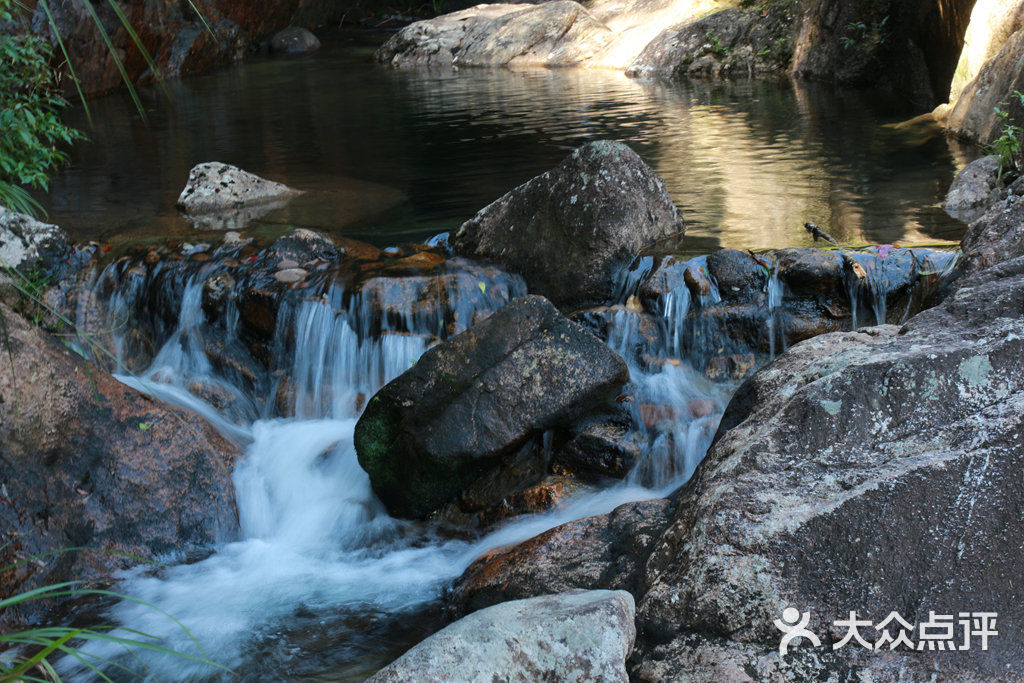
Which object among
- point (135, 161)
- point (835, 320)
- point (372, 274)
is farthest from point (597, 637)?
point (135, 161)

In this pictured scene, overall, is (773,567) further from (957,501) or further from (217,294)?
(217,294)

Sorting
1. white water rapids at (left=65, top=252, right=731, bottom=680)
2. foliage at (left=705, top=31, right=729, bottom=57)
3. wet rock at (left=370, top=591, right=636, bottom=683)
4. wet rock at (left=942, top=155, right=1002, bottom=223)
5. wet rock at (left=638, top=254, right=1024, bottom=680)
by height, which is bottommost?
white water rapids at (left=65, top=252, right=731, bottom=680)

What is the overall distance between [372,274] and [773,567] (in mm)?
4475

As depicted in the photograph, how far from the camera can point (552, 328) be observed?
4.90 m

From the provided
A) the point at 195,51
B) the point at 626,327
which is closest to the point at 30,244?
the point at 626,327

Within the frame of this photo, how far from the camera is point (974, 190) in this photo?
7262 millimetres

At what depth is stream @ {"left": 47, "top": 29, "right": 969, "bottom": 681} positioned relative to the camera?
4.36 meters

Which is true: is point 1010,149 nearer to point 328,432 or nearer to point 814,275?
point 814,275

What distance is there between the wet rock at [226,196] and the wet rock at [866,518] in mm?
6407

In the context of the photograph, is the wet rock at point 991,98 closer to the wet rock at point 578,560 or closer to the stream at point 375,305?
the stream at point 375,305

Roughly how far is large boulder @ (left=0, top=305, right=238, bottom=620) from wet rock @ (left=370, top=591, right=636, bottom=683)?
2.40 metres

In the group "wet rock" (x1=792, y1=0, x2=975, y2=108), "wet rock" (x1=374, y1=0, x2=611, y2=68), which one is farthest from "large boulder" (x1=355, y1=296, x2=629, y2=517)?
"wet rock" (x1=374, y1=0, x2=611, y2=68)

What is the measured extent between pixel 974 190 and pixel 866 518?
5.64 metres

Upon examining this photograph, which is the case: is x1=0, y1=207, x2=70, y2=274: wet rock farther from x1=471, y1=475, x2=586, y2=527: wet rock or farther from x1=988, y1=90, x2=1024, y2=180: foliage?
x1=988, y1=90, x2=1024, y2=180: foliage
